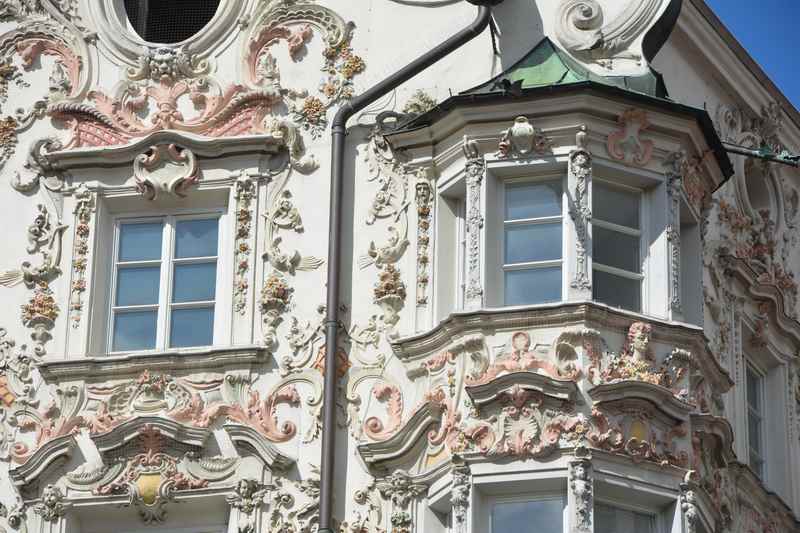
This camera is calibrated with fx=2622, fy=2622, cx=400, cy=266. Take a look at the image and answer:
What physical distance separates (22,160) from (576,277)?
22.3ft

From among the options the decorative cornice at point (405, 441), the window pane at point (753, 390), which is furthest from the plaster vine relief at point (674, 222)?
the window pane at point (753, 390)

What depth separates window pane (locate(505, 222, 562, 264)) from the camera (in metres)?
28.1

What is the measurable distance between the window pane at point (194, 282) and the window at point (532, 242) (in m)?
3.38

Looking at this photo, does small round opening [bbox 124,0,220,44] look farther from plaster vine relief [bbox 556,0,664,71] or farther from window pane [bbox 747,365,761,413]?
window pane [bbox 747,365,761,413]

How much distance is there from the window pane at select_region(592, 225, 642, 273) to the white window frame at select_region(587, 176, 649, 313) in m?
0.04

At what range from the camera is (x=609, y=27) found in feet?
96.3

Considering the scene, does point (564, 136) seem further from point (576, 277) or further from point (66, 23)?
point (66, 23)

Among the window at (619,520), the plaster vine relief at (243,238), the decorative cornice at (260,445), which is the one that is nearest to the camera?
the window at (619,520)

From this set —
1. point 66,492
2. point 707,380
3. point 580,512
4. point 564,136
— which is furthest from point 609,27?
point 66,492

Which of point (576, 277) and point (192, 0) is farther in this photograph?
point (192, 0)

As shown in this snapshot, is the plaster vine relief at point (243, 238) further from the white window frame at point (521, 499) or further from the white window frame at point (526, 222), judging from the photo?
the white window frame at point (521, 499)

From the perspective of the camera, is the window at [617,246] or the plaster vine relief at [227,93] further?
the plaster vine relief at [227,93]

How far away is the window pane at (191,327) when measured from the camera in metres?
28.9

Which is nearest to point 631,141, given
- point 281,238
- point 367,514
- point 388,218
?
point 388,218
